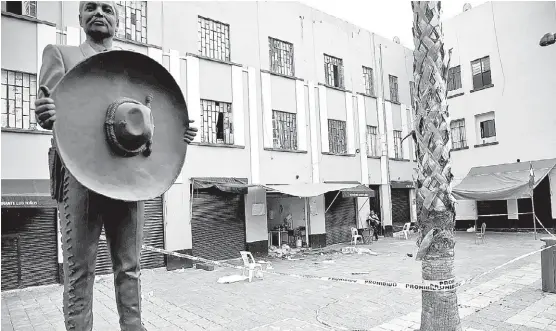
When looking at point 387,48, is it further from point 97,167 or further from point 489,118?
point 97,167

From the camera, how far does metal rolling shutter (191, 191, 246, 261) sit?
13672 mm

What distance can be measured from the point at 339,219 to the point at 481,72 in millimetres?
11468

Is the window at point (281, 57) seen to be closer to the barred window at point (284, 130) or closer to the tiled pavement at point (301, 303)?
the barred window at point (284, 130)

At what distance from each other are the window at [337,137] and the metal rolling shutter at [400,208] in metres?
4.95

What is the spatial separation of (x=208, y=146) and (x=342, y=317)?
874 centimetres

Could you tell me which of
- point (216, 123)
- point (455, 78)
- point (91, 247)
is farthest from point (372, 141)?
point (91, 247)

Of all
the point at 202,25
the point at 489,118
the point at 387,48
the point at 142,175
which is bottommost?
the point at 142,175

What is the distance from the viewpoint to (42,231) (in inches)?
417

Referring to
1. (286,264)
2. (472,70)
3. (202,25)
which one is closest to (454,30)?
(472,70)

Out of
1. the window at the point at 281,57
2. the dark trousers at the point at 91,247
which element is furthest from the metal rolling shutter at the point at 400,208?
the dark trousers at the point at 91,247

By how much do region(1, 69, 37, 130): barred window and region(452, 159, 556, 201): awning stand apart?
16.7 meters

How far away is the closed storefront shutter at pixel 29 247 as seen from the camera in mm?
10000

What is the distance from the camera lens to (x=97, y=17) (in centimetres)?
236

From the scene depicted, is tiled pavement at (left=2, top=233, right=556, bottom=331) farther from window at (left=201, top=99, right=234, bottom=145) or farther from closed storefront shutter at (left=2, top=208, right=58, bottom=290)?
window at (left=201, top=99, right=234, bottom=145)
